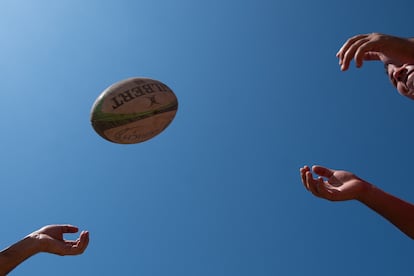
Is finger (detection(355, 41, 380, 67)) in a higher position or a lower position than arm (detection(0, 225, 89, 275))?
higher

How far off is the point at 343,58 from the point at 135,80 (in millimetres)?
4752

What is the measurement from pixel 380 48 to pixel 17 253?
15.7 feet

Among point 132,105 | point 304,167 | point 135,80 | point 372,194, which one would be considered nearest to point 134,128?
point 132,105

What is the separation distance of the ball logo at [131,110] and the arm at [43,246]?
2164 mm

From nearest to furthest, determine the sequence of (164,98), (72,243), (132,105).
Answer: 1. (72,243)
2. (132,105)
3. (164,98)

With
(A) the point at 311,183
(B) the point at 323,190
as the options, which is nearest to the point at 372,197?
(B) the point at 323,190

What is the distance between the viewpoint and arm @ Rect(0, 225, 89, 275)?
4.91 metres

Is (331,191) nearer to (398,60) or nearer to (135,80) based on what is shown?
(398,60)

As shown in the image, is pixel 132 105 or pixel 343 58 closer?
pixel 343 58

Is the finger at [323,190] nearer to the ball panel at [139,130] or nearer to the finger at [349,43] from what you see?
the finger at [349,43]

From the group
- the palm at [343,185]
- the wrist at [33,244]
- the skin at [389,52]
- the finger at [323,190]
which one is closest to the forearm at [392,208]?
the palm at [343,185]

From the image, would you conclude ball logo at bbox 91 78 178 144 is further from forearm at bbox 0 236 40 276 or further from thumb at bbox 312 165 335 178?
thumb at bbox 312 165 335 178

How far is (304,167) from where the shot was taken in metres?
3.90

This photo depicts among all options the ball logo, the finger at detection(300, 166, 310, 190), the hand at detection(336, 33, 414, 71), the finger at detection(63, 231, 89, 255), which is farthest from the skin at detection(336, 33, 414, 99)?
the ball logo
